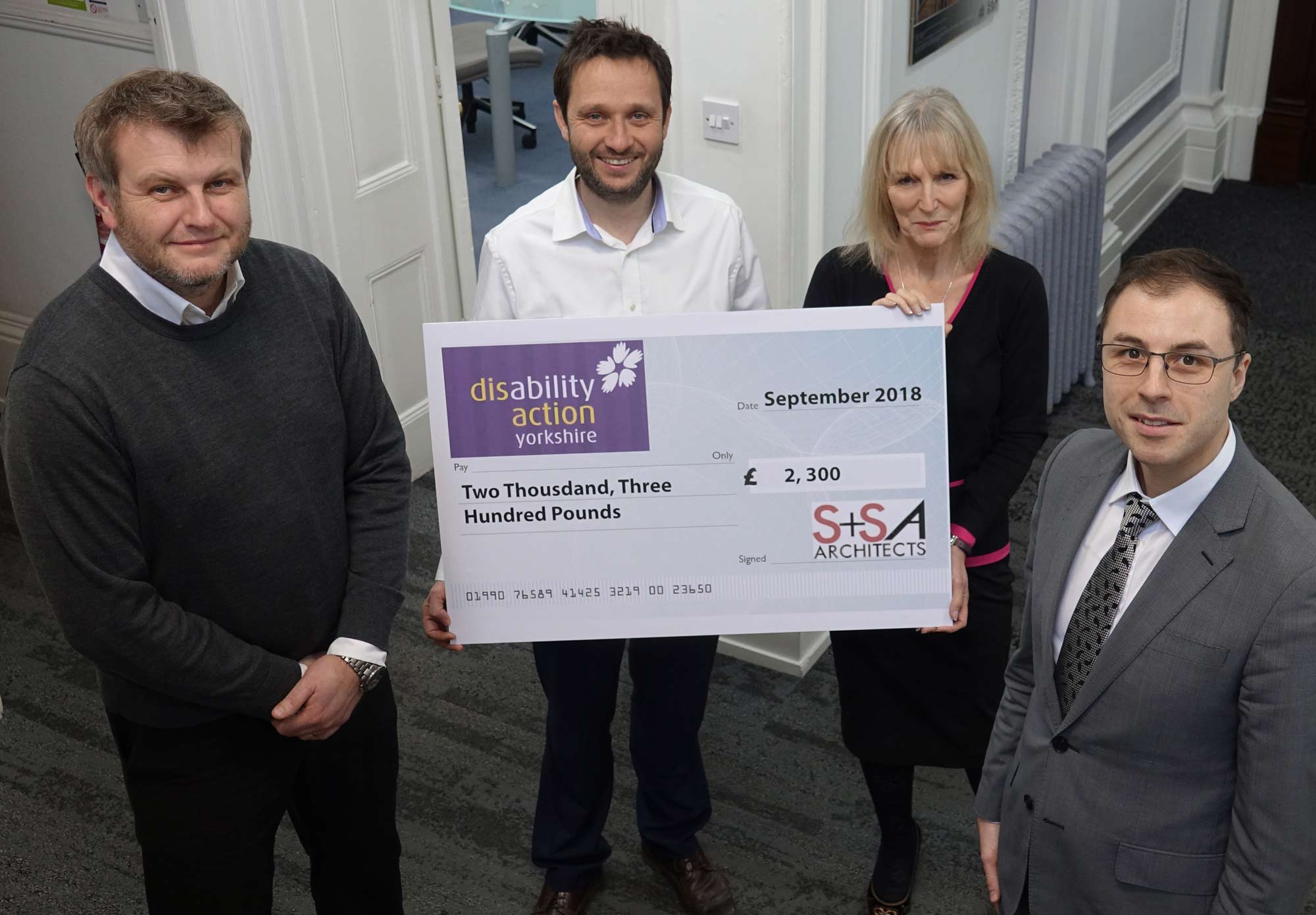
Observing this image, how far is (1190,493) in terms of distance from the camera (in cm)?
169

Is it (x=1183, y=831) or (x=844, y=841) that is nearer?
(x=1183, y=831)

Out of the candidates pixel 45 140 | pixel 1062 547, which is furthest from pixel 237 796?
pixel 45 140

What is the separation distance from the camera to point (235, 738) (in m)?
2.09

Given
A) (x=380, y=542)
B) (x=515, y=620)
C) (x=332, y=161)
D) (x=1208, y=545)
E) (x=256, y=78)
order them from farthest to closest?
1. (x=332, y=161)
2. (x=256, y=78)
3. (x=515, y=620)
4. (x=380, y=542)
5. (x=1208, y=545)

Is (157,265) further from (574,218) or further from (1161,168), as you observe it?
(1161,168)

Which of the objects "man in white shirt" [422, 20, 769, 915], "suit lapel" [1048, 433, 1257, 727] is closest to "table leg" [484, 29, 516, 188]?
"man in white shirt" [422, 20, 769, 915]

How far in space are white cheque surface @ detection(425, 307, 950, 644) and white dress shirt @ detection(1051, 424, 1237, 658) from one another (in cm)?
44

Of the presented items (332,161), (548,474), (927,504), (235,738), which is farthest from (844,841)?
(332,161)

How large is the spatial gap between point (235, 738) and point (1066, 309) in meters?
3.56

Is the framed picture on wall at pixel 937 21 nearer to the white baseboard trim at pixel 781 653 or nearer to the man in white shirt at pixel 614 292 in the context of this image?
the man in white shirt at pixel 614 292

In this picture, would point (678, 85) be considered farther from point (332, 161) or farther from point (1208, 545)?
point (1208, 545)

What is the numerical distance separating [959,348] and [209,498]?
1.29m

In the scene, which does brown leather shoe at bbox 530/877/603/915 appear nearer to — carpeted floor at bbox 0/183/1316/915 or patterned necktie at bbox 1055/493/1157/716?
carpeted floor at bbox 0/183/1316/915

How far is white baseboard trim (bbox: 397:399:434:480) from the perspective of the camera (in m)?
4.48
